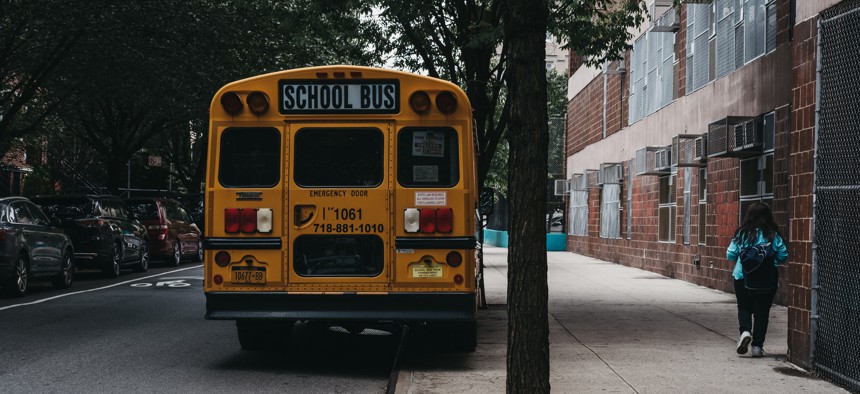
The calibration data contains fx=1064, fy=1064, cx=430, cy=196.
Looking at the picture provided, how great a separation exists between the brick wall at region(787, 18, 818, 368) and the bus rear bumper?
287cm

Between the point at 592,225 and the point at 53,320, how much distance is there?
24.5 meters

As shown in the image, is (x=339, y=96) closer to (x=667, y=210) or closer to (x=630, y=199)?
(x=667, y=210)

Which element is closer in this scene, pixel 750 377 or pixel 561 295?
pixel 750 377

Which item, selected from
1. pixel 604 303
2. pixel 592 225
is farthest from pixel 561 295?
pixel 592 225

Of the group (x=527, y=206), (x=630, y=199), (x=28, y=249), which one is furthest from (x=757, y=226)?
(x=630, y=199)

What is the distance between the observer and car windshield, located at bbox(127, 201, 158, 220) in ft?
84.6

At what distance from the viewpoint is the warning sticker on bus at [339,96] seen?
9648 millimetres

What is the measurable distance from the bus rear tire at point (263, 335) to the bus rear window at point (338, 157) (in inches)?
68.5

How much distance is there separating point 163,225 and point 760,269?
18594mm

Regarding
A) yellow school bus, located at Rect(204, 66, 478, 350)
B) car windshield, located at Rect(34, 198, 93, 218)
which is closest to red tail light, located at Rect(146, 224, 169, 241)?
car windshield, located at Rect(34, 198, 93, 218)

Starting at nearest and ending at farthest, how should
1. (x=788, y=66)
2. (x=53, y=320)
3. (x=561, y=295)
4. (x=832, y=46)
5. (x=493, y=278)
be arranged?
(x=832, y=46) → (x=53, y=320) → (x=788, y=66) → (x=561, y=295) → (x=493, y=278)

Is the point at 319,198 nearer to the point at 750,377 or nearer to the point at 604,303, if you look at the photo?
the point at 750,377

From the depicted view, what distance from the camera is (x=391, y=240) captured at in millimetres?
9469

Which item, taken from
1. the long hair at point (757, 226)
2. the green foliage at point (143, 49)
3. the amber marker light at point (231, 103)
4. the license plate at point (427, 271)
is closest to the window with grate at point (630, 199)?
the green foliage at point (143, 49)
